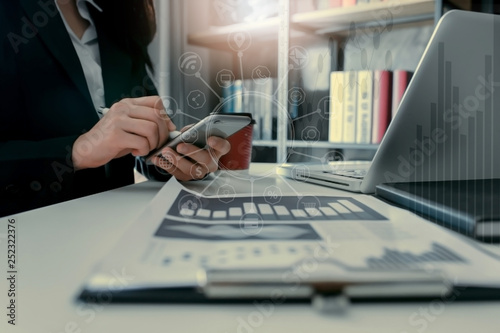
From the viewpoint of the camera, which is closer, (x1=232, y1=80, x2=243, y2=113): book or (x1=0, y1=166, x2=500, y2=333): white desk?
(x1=0, y1=166, x2=500, y2=333): white desk

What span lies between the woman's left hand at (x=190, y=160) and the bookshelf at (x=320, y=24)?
2.61 ft

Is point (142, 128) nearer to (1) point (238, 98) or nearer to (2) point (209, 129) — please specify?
(2) point (209, 129)

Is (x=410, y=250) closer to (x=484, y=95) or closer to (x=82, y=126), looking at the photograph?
(x=484, y=95)

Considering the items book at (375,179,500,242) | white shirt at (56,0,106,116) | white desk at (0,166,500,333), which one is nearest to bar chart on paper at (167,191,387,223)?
book at (375,179,500,242)

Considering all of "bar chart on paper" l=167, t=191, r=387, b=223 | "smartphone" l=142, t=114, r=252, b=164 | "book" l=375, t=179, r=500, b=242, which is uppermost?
"smartphone" l=142, t=114, r=252, b=164

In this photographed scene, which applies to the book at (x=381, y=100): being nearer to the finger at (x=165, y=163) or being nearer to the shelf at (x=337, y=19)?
the shelf at (x=337, y=19)

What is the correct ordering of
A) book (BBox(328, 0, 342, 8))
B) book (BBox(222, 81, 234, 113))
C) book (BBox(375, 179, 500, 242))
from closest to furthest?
book (BBox(375, 179, 500, 242)) → book (BBox(328, 0, 342, 8)) → book (BBox(222, 81, 234, 113))

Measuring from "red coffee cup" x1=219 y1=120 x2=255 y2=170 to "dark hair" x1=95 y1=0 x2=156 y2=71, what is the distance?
540 mm

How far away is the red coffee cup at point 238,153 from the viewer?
32.4 inches

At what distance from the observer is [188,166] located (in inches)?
29.4

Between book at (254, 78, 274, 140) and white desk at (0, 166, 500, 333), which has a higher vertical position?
book at (254, 78, 274, 140)

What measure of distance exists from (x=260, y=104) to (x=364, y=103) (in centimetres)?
47

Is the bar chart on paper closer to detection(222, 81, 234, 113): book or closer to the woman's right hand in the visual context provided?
the woman's right hand

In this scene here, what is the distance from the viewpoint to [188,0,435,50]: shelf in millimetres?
1375
